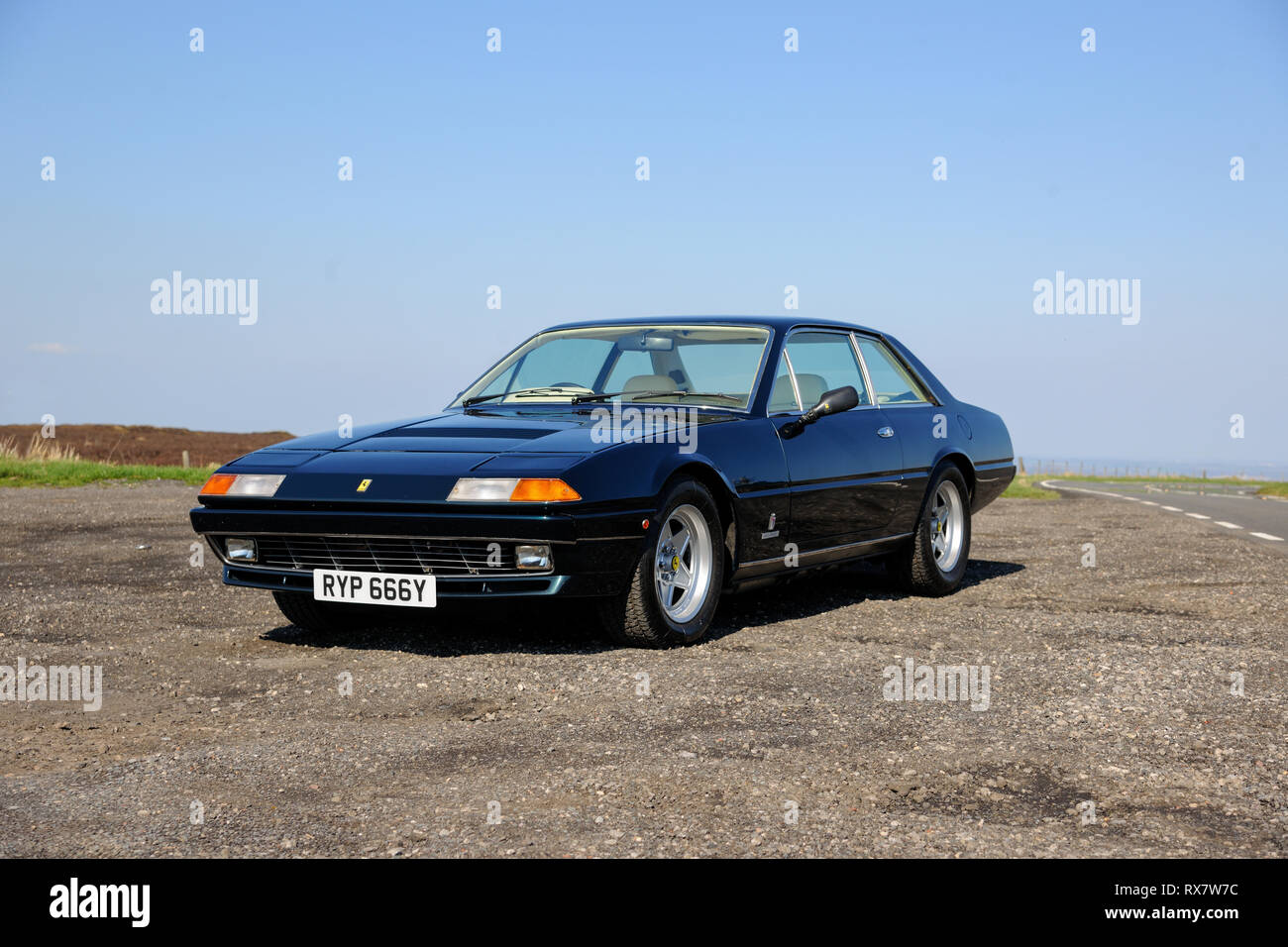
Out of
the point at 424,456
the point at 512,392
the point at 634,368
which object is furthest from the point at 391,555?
the point at 634,368

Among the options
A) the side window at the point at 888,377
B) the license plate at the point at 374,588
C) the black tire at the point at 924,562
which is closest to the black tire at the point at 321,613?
the license plate at the point at 374,588

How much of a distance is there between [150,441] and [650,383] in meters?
46.0

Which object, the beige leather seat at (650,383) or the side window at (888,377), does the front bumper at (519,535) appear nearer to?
the beige leather seat at (650,383)

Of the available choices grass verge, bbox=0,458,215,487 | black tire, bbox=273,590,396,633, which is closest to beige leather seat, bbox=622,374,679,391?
black tire, bbox=273,590,396,633

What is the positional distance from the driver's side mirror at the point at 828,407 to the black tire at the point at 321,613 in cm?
226

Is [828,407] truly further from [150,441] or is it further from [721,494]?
[150,441]

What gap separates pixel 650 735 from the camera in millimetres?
4070

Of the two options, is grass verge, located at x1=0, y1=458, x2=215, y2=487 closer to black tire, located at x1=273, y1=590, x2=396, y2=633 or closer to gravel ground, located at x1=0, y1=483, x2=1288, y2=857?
gravel ground, located at x1=0, y1=483, x2=1288, y2=857

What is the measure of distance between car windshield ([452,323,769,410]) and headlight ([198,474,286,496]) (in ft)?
4.73

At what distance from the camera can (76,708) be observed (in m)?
4.50

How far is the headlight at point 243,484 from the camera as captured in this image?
5539 millimetres

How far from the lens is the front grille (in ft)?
17.1

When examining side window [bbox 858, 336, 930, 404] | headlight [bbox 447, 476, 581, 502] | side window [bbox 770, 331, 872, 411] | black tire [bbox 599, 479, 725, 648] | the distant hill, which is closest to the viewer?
headlight [bbox 447, 476, 581, 502]
